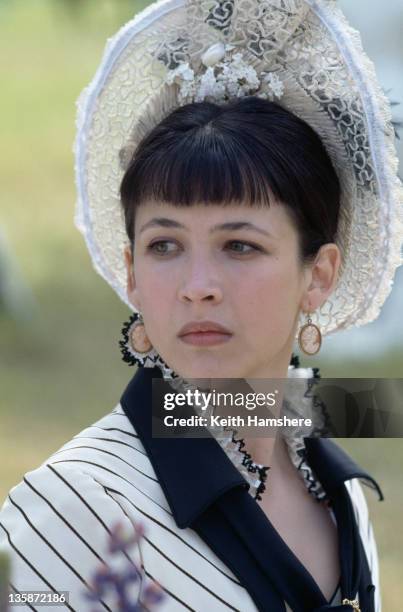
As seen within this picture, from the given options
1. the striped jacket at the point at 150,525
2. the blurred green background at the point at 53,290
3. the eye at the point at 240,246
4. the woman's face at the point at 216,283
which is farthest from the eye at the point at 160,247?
the blurred green background at the point at 53,290

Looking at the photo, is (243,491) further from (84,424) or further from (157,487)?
(84,424)

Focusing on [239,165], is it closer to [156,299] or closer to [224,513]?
[156,299]

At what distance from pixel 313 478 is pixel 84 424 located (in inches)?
156

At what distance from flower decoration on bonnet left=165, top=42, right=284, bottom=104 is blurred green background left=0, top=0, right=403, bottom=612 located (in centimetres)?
310

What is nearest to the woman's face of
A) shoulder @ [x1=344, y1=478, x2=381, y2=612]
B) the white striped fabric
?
the white striped fabric

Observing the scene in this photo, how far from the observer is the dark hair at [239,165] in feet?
6.62

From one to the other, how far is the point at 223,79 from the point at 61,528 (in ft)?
3.20

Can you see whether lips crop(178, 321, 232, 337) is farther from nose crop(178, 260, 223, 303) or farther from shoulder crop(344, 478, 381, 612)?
shoulder crop(344, 478, 381, 612)

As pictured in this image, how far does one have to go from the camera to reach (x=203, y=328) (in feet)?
6.50

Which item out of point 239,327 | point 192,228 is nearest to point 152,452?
point 239,327

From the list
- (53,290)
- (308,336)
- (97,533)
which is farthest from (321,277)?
(53,290)

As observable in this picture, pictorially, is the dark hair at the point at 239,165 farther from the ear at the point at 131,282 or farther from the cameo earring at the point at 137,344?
the cameo earring at the point at 137,344

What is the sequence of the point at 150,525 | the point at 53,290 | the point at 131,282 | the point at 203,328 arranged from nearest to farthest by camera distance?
the point at 150,525, the point at 203,328, the point at 131,282, the point at 53,290

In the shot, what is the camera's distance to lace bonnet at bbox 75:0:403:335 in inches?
86.7
